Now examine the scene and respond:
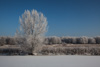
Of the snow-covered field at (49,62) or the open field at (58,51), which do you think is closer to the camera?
the snow-covered field at (49,62)

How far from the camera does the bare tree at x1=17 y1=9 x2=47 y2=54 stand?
11875 mm

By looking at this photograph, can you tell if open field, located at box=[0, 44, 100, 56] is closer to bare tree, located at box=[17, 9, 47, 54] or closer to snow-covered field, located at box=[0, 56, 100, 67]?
bare tree, located at box=[17, 9, 47, 54]

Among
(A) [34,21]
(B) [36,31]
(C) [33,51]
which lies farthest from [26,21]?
(C) [33,51]

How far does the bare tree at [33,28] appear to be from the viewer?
11875mm

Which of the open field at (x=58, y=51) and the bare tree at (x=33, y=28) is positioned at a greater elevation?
the bare tree at (x=33, y=28)

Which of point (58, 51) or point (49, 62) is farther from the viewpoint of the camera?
point (58, 51)

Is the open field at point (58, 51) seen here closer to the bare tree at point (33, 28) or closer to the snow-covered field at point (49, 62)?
the bare tree at point (33, 28)

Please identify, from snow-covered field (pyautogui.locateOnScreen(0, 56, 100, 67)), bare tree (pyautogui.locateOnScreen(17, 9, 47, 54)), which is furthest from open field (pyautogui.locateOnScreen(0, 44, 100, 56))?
snow-covered field (pyautogui.locateOnScreen(0, 56, 100, 67))

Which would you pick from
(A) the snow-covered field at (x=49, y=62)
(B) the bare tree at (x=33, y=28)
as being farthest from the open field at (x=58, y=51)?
(A) the snow-covered field at (x=49, y=62)

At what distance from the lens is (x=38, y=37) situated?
39.2ft

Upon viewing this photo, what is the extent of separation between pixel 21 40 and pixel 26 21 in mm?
2322

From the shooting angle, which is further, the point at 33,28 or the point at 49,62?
the point at 33,28

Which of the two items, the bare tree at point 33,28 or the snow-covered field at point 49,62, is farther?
the bare tree at point 33,28

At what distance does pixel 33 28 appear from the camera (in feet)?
39.5
